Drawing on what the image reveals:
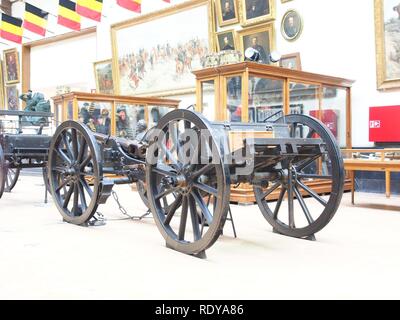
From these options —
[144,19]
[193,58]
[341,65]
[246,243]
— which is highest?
[144,19]

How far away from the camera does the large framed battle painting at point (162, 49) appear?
12.1 m

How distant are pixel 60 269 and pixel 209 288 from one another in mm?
1126

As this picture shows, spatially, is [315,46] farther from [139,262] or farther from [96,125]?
[139,262]

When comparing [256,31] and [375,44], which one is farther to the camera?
[256,31]

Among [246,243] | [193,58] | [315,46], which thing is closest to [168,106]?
[193,58]

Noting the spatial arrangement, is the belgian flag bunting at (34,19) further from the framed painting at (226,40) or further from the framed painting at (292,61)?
the framed painting at (292,61)

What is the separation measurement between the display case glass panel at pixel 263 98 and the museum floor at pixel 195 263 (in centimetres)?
233

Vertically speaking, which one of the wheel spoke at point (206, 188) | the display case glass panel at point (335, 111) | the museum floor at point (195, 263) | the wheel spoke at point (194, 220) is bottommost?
the museum floor at point (195, 263)

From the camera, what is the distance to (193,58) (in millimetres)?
12422

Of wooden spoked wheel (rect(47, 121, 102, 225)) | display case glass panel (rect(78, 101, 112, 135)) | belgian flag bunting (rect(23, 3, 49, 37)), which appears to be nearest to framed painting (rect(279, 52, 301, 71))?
display case glass panel (rect(78, 101, 112, 135))

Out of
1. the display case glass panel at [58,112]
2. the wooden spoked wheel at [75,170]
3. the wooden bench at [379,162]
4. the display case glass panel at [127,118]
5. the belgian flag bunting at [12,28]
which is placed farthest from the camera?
the belgian flag bunting at [12,28]

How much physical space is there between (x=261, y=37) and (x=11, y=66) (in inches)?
471

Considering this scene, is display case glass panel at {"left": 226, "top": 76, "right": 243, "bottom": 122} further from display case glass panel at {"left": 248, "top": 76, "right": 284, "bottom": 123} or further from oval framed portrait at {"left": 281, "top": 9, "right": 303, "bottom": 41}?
oval framed portrait at {"left": 281, "top": 9, "right": 303, "bottom": 41}

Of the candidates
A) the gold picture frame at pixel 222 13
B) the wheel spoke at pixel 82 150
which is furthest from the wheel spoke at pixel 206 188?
the gold picture frame at pixel 222 13
